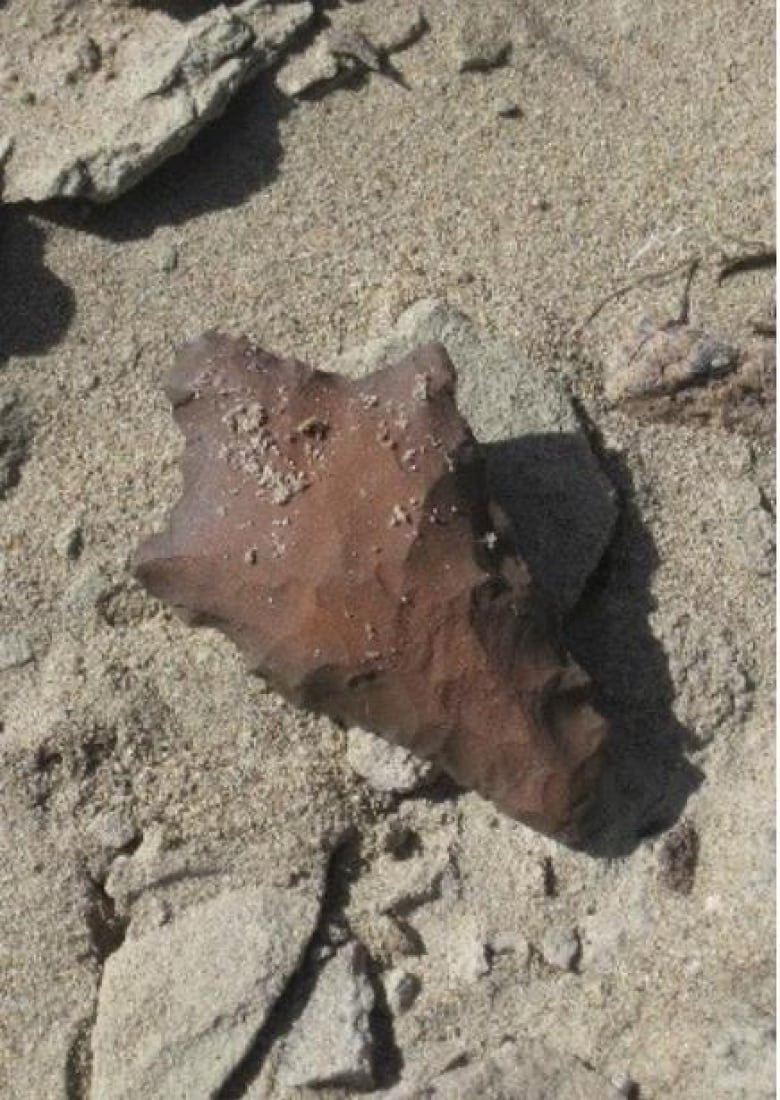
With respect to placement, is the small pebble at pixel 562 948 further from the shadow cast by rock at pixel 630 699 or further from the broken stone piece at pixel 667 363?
the broken stone piece at pixel 667 363

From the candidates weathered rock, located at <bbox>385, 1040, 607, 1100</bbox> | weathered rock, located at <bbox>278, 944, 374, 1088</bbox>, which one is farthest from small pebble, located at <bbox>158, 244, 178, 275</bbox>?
weathered rock, located at <bbox>385, 1040, 607, 1100</bbox>

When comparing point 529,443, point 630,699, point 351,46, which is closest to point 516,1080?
point 630,699

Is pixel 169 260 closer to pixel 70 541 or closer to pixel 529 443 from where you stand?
pixel 70 541

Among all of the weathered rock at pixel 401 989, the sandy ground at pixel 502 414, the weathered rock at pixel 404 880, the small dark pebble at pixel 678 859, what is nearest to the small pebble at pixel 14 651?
the sandy ground at pixel 502 414

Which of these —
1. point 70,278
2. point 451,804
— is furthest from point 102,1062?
point 70,278

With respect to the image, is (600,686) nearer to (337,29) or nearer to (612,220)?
(612,220)

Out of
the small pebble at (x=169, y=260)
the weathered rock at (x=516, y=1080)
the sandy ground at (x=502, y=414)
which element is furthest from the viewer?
the small pebble at (x=169, y=260)

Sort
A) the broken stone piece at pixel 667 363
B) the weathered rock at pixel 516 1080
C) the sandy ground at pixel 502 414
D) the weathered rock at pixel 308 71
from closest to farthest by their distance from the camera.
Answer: the weathered rock at pixel 516 1080
the sandy ground at pixel 502 414
the broken stone piece at pixel 667 363
the weathered rock at pixel 308 71

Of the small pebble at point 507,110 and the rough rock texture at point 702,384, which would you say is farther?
the small pebble at point 507,110
